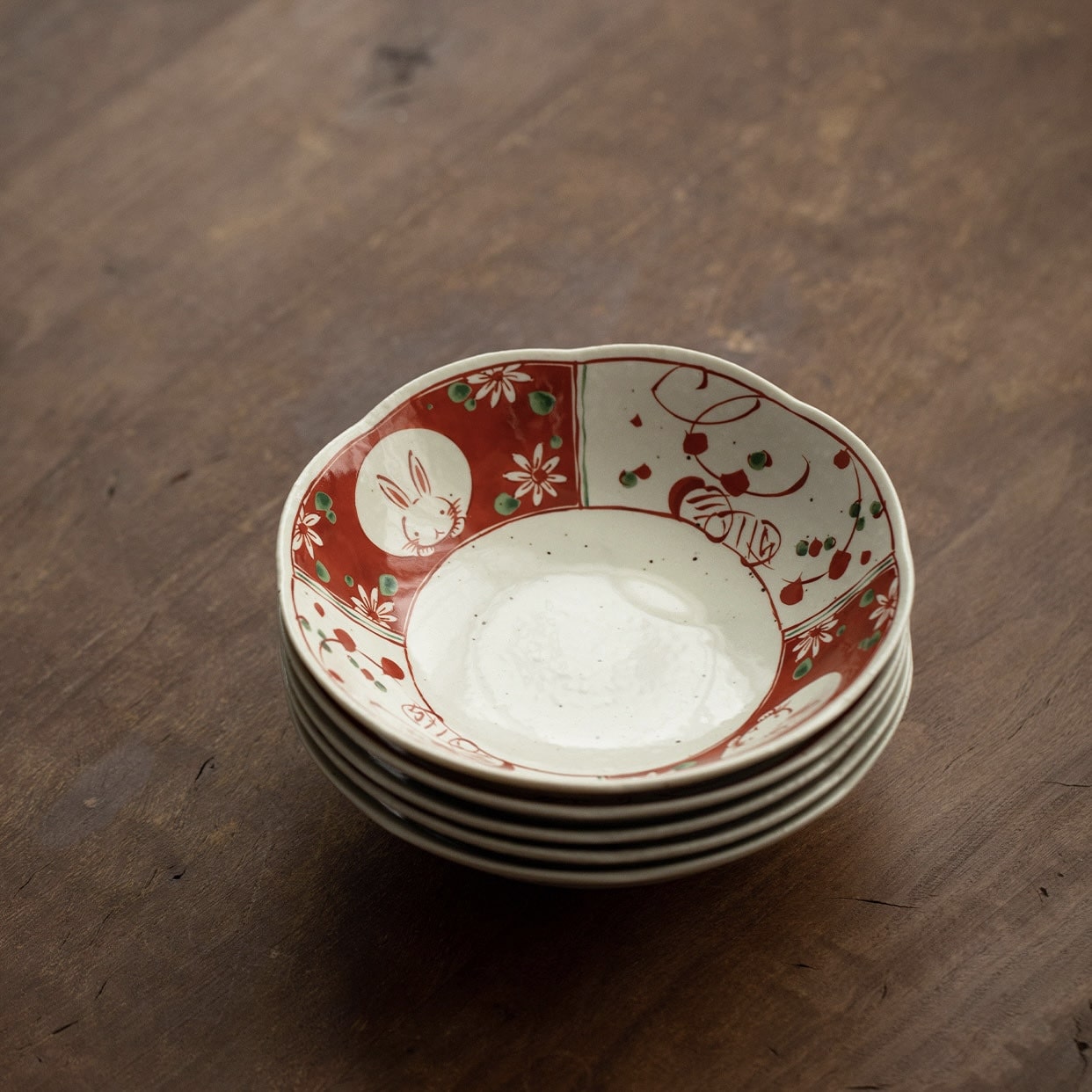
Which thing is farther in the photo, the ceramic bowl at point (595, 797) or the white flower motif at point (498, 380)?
the white flower motif at point (498, 380)

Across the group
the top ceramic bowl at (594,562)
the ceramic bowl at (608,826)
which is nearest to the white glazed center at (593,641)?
the top ceramic bowl at (594,562)

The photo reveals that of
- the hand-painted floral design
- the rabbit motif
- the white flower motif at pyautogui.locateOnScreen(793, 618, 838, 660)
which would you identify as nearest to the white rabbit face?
the rabbit motif

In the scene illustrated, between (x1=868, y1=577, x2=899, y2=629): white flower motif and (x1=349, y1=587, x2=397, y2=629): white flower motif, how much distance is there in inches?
12.8

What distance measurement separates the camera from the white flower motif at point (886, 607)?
81 centimetres

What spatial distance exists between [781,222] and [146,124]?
729 mm

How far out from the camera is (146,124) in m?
1.52

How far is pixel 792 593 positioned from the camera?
A: 0.92 m

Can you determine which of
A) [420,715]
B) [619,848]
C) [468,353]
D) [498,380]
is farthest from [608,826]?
[468,353]

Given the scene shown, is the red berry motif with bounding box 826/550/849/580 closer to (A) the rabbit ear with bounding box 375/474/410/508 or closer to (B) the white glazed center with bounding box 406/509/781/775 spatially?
(B) the white glazed center with bounding box 406/509/781/775

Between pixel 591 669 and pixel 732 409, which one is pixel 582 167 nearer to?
pixel 732 409

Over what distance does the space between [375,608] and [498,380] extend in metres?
0.20

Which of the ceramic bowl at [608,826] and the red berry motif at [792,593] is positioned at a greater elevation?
the ceramic bowl at [608,826]

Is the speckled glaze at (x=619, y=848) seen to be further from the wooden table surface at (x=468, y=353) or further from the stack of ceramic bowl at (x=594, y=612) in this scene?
the wooden table surface at (x=468, y=353)

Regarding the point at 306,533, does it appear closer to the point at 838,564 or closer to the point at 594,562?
the point at 594,562
